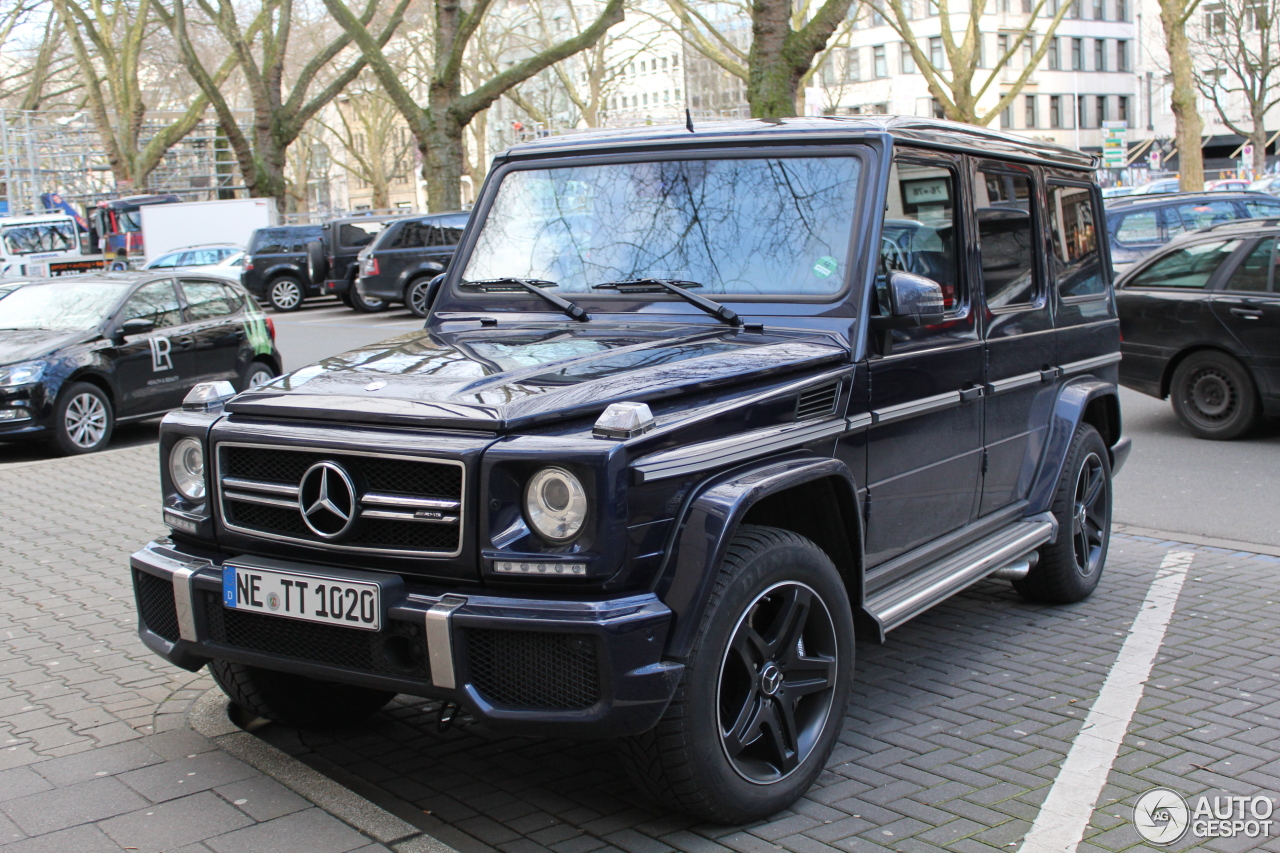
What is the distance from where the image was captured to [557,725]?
3.19 m

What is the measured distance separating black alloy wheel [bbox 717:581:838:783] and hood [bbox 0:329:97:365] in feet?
31.2

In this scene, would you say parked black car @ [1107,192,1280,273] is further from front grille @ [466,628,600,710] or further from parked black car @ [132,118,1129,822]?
front grille @ [466,628,600,710]

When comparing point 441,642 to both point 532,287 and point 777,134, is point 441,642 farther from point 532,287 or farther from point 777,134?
point 777,134

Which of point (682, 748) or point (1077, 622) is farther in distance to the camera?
point (1077, 622)

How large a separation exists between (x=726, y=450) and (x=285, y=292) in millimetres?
29226

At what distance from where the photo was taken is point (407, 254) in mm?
26266

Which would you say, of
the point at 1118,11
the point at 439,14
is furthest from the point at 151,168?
the point at 1118,11

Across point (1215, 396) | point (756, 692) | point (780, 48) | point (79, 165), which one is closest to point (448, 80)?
point (780, 48)

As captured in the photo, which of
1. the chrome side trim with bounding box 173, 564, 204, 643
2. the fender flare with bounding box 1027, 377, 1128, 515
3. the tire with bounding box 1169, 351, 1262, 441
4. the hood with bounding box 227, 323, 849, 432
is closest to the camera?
the hood with bounding box 227, 323, 849, 432

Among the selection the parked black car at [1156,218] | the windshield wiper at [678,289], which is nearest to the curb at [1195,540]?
the windshield wiper at [678,289]

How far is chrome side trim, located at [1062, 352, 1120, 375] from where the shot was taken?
5.89 meters

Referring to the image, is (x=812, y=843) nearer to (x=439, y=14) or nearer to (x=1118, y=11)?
(x=439, y=14)

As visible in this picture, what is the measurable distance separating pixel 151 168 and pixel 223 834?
48146mm

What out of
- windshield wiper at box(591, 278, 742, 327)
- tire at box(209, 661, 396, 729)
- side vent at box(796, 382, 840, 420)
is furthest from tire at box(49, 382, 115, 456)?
side vent at box(796, 382, 840, 420)
